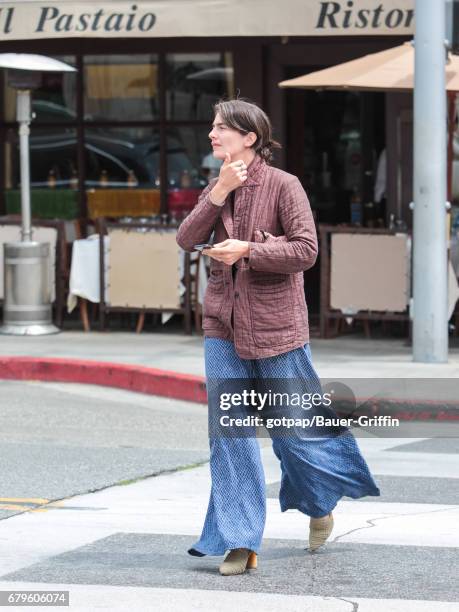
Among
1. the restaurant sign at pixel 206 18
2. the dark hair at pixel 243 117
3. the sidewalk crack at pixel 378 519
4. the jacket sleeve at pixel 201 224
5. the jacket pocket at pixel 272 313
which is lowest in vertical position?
the sidewalk crack at pixel 378 519

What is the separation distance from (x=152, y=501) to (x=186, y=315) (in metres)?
6.72

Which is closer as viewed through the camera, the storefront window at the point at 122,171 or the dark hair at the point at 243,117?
the dark hair at the point at 243,117

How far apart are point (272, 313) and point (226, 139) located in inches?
28.1

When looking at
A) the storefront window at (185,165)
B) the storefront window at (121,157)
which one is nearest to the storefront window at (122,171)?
the storefront window at (121,157)

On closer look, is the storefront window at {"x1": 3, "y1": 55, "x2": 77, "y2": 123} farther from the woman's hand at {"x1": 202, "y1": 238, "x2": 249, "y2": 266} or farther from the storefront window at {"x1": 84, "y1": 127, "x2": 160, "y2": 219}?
the woman's hand at {"x1": 202, "y1": 238, "x2": 249, "y2": 266}

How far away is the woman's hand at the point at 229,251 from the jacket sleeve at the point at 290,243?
1.7 inches

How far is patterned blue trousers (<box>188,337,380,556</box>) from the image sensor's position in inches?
234

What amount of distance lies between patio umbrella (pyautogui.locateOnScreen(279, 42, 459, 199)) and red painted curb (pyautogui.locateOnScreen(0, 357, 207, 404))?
2.82 metres

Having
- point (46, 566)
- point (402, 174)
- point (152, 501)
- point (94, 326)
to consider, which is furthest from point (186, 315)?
point (46, 566)

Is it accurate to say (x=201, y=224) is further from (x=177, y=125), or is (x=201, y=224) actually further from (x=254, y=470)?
(x=177, y=125)

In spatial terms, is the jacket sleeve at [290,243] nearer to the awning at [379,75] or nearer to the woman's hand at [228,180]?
the woman's hand at [228,180]

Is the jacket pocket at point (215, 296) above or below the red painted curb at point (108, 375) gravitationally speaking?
above

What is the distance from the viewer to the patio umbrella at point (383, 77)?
12.4m

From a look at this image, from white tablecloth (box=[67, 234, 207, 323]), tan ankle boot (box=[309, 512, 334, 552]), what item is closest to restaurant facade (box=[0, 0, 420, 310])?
white tablecloth (box=[67, 234, 207, 323])
